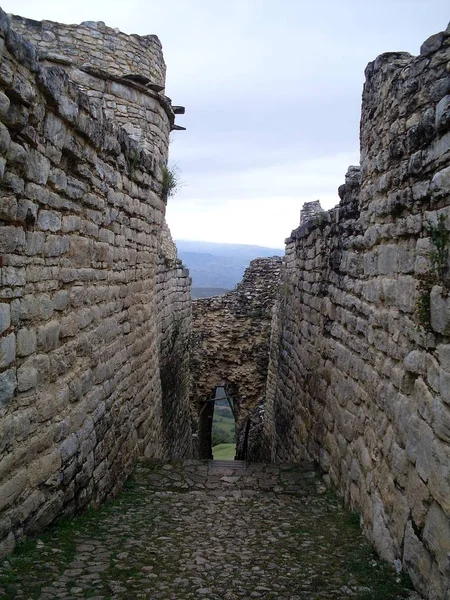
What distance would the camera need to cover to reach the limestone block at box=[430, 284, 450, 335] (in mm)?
2584

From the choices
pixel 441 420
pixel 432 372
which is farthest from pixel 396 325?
pixel 441 420

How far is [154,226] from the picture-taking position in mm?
6812

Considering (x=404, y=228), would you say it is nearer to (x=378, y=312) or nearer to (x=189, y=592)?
(x=378, y=312)

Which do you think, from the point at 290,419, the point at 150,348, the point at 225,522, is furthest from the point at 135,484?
the point at 290,419

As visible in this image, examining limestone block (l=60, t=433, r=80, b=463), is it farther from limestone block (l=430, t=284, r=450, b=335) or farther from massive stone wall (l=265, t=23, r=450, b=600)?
limestone block (l=430, t=284, r=450, b=335)

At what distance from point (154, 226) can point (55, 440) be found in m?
3.86

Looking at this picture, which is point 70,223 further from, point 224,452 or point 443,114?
point 224,452

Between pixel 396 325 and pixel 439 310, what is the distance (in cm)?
78

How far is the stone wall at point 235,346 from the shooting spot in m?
16.3

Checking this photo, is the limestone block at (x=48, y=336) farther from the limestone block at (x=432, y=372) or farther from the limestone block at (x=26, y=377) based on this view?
the limestone block at (x=432, y=372)

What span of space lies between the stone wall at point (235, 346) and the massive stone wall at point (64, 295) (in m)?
10.2

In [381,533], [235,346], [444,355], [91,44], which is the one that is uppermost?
[91,44]

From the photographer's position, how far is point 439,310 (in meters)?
2.67

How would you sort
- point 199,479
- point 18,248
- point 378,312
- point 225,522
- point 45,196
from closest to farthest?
point 18,248
point 45,196
point 378,312
point 225,522
point 199,479
